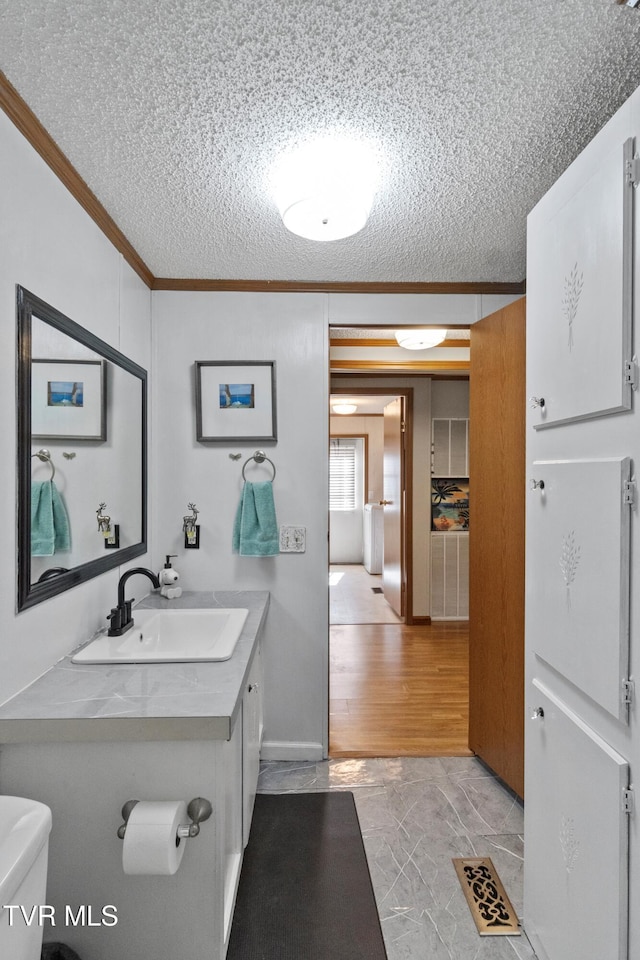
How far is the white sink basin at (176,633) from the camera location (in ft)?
5.89

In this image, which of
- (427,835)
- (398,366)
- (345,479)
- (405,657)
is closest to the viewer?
→ (427,835)

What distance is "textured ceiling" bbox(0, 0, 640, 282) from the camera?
1.09m

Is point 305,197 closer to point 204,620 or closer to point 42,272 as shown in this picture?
point 42,272

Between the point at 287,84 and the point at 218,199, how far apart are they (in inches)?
25.2

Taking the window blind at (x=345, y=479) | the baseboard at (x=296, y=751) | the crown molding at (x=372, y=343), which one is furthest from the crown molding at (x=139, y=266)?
the window blind at (x=345, y=479)

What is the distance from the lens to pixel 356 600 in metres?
5.93

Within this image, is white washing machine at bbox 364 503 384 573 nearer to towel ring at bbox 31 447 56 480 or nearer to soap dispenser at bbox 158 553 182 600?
soap dispenser at bbox 158 553 182 600

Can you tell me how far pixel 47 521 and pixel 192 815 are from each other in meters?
0.87

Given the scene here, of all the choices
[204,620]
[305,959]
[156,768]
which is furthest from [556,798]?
[204,620]

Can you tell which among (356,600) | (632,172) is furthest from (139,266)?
(356,600)

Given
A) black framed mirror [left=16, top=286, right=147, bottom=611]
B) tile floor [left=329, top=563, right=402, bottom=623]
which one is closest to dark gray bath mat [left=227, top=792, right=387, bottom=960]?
black framed mirror [left=16, top=286, right=147, bottom=611]

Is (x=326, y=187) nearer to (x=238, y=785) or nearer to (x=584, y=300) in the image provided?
(x=584, y=300)

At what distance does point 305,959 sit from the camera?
5.06ft

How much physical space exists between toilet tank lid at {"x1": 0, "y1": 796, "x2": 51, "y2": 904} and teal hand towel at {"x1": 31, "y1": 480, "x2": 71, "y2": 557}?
2.08 feet
